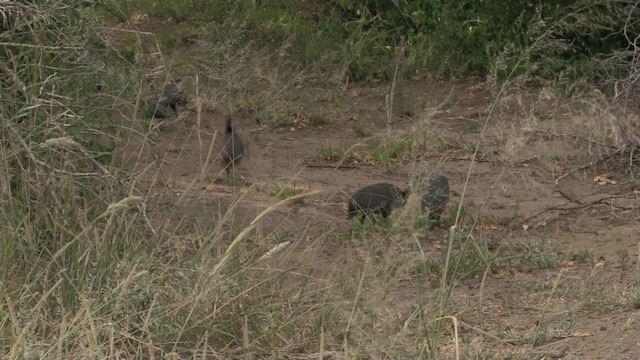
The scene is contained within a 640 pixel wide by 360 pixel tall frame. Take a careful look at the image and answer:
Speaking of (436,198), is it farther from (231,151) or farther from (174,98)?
(174,98)

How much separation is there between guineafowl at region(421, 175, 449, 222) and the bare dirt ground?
4.0 inches

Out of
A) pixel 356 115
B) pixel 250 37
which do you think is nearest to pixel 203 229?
pixel 356 115

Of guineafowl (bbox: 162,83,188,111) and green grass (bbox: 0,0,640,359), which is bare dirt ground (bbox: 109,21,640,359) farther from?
guineafowl (bbox: 162,83,188,111)

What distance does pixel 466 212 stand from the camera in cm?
633

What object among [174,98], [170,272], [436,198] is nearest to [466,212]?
[436,198]

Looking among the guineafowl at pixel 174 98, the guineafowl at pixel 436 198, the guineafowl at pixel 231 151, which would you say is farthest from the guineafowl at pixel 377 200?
the guineafowl at pixel 174 98

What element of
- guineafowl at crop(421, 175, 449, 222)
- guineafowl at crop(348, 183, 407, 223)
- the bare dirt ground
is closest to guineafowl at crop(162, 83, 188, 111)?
the bare dirt ground

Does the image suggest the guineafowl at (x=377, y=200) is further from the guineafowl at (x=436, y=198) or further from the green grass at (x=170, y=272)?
the green grass at (x=170, y=272)

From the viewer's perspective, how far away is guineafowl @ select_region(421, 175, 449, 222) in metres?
6.07

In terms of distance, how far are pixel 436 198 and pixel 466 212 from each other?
0.89ft

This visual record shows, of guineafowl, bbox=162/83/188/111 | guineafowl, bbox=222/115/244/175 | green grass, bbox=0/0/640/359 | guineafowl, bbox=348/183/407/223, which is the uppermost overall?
green grass, bbox=0/0/640/359

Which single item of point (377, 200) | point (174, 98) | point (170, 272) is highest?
point (170, 272)

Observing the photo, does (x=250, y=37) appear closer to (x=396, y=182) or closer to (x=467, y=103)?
(x=467, y=103)

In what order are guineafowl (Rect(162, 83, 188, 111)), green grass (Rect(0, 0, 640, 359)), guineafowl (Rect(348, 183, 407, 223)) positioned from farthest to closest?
guineafowl (Rect(162, 83, 188, 111))
guineafowl (Rect(348, 183, 407, 223))
green grass (Rect(0, 0, 640, 359))
